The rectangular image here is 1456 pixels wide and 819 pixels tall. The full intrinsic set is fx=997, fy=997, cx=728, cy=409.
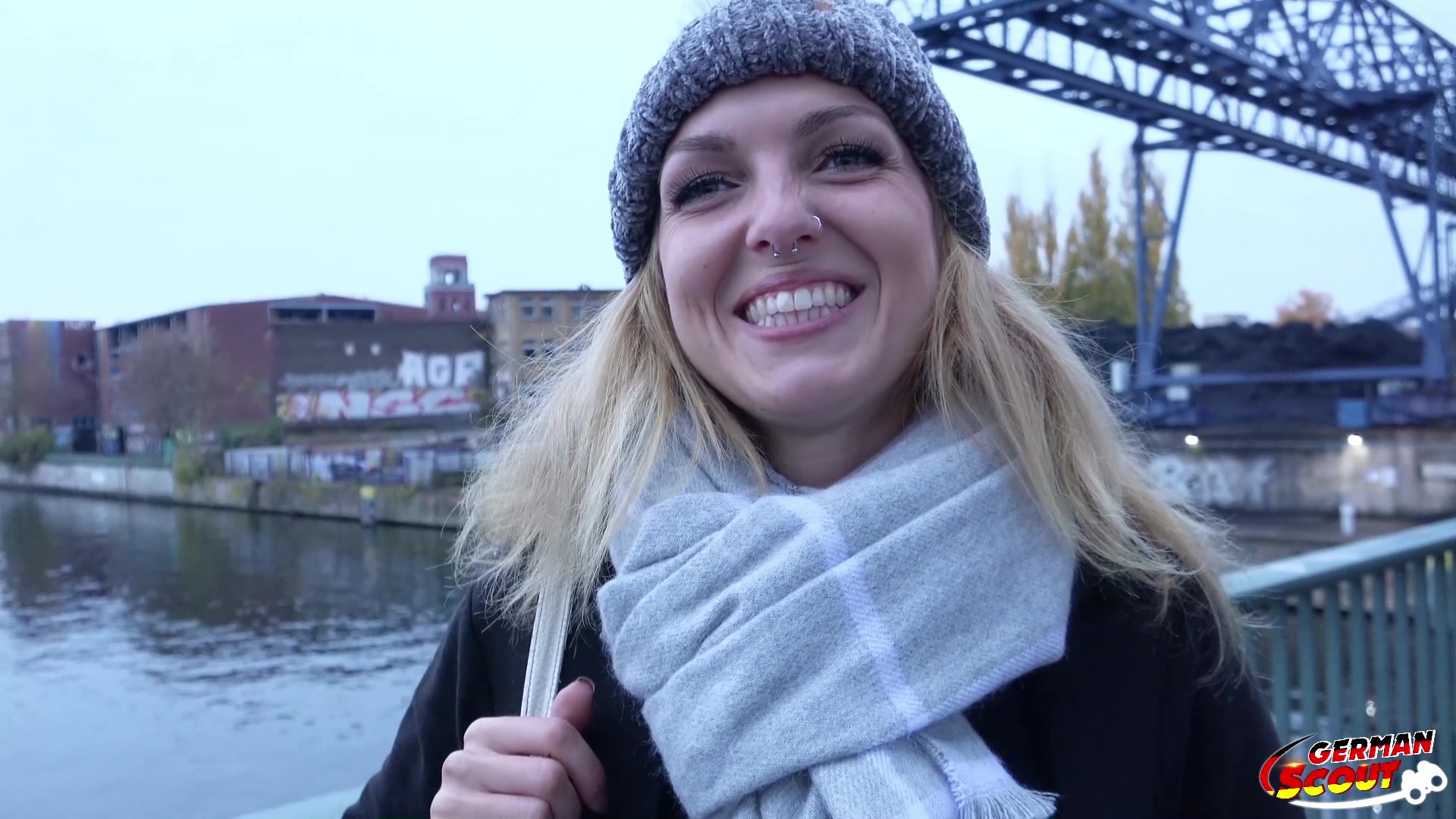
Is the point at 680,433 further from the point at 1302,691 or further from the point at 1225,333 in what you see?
the point at 1225,333

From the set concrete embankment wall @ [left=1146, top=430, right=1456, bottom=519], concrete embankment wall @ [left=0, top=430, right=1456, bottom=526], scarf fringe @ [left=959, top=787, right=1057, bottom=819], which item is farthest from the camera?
concrete embankment wall @ [left=1146, top=430, right=1456, bottom=519]

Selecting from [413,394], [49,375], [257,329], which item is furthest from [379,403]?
[49,375]

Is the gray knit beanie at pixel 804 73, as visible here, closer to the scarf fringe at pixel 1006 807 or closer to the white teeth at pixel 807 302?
the white teeth at pixel 807 302

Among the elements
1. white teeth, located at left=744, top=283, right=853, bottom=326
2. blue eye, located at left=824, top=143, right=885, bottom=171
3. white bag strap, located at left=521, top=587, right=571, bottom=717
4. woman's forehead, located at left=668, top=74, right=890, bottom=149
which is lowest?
white bag strap, located at left=521, top=587, right=571, bottom=717

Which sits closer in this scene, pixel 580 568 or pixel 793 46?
pixel 793 46

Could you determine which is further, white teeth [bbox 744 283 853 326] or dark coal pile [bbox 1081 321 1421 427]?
dark coal pile [bbox 1081 321 1421 427]

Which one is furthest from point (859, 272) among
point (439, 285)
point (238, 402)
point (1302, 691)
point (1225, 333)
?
point (1225, 333)

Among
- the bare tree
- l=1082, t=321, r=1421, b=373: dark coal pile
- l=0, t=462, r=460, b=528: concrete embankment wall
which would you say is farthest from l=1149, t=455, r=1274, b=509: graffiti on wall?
the bare tree

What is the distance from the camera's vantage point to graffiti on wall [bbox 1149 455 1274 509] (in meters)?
14.5

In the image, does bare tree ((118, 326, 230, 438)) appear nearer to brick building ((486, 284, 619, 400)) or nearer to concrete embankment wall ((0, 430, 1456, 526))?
concrete embankment wall ((0, 430, 1456, 526))

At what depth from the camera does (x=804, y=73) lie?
1021 millimetres

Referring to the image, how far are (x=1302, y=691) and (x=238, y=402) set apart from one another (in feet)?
53.8

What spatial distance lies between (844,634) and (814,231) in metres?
0.40

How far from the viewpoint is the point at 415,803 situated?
107 centimetres
